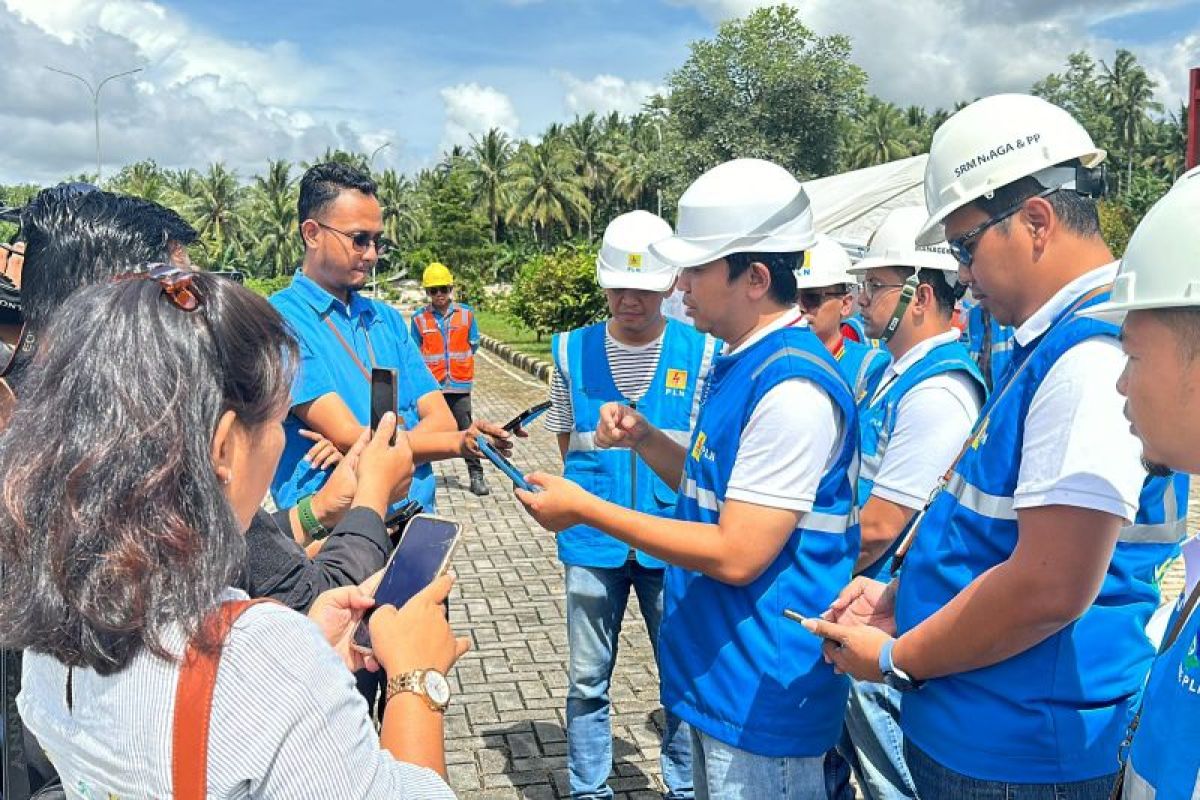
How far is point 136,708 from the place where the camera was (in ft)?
4.06

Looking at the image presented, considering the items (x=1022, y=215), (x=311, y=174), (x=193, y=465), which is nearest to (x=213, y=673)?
(x=193, y=465)

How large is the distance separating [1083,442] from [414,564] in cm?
122

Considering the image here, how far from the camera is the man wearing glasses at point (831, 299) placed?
4.67 meters

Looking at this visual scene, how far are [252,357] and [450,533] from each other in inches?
24.5

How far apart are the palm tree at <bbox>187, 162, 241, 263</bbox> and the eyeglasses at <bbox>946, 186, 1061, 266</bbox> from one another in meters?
67.4

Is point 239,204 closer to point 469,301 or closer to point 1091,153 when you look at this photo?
point 469,301

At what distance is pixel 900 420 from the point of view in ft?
10.0

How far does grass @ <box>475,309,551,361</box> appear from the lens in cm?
2295

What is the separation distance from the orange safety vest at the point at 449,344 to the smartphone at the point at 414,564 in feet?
26.1

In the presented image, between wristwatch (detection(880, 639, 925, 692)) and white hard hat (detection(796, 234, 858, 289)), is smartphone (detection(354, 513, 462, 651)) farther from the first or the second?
white hard hat (detection(796, 234, 858, 289))

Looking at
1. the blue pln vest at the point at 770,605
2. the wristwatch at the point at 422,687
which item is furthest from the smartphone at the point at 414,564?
the blue pln vest at the point at 770,605

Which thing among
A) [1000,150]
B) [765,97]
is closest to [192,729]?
[1000,150]

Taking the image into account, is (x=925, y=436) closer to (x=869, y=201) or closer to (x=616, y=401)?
(x=616, y=401)

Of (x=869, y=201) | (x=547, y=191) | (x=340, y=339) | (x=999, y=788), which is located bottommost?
(x=999, y=788)
